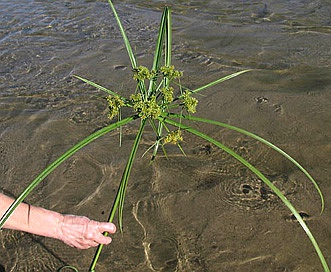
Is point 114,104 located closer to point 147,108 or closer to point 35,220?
point 147,108

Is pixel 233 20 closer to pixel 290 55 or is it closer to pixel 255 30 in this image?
pixel 255 30

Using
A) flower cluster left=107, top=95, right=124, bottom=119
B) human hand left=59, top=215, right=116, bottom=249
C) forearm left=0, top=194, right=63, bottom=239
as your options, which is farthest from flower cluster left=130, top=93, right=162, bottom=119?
forearm left=0, top=194, right=63, bottom=239

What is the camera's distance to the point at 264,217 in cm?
219

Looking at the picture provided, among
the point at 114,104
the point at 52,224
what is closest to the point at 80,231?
the point at 52,224

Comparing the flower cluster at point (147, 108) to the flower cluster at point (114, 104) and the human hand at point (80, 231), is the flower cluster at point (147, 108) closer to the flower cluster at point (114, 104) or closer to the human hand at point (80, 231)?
the flower cluster at point (114, 104)

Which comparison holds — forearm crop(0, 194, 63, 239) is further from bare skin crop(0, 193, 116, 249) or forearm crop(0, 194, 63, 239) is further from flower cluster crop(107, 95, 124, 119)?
flower cluster crop(107, 95, 124, 119)

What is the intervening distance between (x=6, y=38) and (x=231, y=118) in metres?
2.84

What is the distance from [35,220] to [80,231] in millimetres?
179

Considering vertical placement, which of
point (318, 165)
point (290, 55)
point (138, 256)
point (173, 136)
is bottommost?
point (138, 256)

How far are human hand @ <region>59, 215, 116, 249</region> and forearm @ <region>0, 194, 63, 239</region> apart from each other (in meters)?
0.03

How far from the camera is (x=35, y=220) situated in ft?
5.33

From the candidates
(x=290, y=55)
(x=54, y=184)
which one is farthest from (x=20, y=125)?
(x=290, y=55)

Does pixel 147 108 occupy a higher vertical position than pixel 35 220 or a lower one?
higher

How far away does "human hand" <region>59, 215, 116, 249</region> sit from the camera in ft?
5.12
